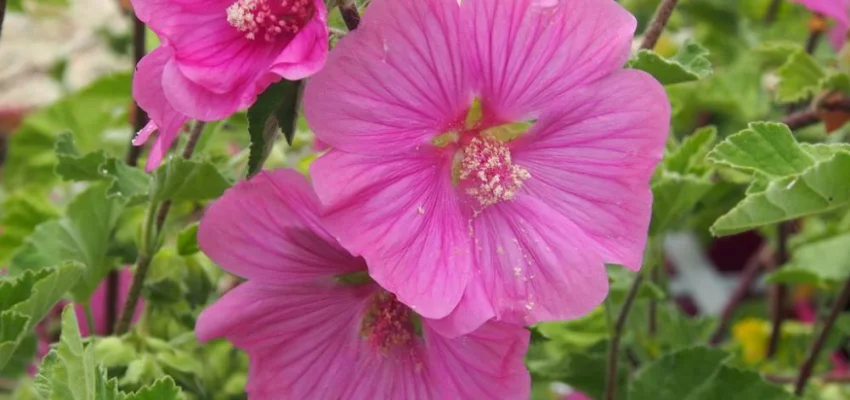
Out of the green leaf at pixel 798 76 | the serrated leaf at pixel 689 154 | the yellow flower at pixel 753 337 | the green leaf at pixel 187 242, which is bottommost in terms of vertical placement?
the yellow flower at pixel 753 337

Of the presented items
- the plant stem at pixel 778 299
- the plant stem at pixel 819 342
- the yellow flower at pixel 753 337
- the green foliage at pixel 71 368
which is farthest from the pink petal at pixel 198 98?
the yellow flower at pixel 753 337

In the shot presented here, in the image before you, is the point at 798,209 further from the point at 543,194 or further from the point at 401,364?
the point at 401,364

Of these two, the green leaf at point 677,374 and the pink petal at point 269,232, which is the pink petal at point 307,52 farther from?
the green leaf at point 677,374

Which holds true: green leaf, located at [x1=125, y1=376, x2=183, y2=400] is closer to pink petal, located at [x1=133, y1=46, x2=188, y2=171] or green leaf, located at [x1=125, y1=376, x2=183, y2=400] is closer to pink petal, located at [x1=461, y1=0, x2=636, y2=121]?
pink petal, located at [x1=133, y1=46, x2=188, y2=171]

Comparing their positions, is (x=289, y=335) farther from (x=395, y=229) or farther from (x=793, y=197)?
(x=793, y=197)

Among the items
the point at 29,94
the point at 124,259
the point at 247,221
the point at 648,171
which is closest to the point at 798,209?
the point at 648,171
